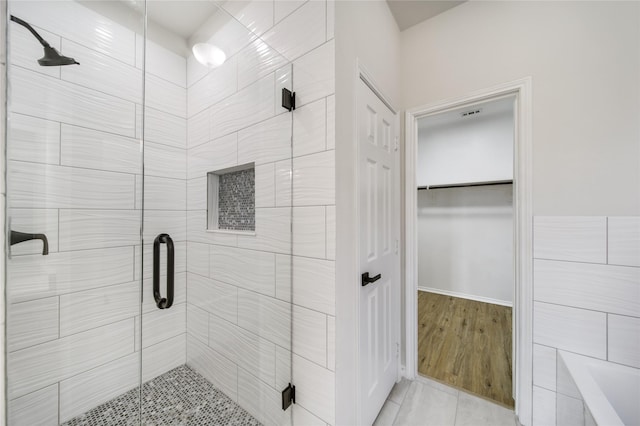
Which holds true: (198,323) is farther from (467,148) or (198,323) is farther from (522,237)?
(467,148)

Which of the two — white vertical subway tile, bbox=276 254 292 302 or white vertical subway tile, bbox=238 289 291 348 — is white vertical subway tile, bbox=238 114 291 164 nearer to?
white vertical subway tile, bbox=276 254 292 302

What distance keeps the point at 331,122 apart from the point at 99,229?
117 centimetres

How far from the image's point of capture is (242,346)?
1280mm

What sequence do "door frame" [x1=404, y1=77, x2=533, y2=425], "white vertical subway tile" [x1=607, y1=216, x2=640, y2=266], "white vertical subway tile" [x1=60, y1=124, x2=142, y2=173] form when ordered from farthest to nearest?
"door frame" [x1=404, y1=77, x2=533, y2=425] → "white vertical subway tile" [x1=607, y1=216, x2=640, y2=266] → "white vertical subway tile" [x1=60, y1=124, x2=142, y2=173]

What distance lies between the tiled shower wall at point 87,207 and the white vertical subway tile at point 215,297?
72 millimetres

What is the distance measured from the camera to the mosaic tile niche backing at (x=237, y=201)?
1.30 m

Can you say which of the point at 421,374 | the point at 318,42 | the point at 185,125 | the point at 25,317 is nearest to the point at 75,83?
the point at 185,125

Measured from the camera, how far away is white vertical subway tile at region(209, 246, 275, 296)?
4.14ft

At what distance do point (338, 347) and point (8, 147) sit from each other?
1.40m

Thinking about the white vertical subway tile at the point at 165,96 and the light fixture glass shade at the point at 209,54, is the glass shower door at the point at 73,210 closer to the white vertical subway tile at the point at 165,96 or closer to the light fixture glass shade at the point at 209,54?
the white vertical subway tile at the point at 165,96

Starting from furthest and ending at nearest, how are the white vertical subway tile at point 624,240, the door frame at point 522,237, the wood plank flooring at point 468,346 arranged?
the wood plank flooring at point 468,346 < the door frame at point 522,237 < the white vertical subway tile at point 624,240

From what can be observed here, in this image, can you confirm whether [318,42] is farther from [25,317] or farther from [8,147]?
[25,317]

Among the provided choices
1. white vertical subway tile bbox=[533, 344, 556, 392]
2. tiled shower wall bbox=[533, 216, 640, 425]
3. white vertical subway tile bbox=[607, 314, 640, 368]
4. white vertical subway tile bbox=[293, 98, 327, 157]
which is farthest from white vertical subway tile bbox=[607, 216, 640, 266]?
white vertical subway tile bbox=[293, 98, 327, 157]

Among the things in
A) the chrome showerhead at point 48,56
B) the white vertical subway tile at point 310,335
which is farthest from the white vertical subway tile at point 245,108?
the white vertical subway tile at point 310,335
